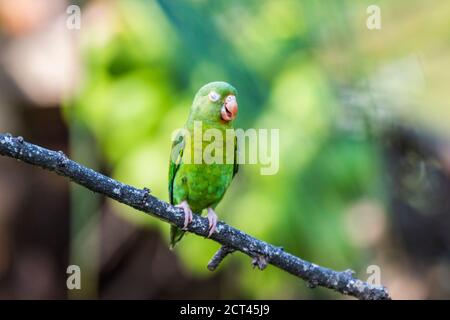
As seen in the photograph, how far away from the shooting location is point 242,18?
4637 millimetres

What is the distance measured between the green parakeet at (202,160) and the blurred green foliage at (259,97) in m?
0.92

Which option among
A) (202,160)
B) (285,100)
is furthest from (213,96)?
(285,100)

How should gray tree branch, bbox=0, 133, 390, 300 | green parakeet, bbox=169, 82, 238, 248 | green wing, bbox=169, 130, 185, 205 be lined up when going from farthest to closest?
green wing, bbox=169, 130, 185, 205, green parakeet, bbox=169, 82, 238, 248, gray tree branch, bbox=0, 133, 390, 300

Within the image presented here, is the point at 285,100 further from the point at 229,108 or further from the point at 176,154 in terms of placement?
the point at 229,108

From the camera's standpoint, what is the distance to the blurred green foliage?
4324 mm

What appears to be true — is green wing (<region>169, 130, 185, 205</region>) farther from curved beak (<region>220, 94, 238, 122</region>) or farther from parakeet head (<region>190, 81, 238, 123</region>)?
curved beak (<region>220, 94, 238, 122</region>)

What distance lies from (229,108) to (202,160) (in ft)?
1.21

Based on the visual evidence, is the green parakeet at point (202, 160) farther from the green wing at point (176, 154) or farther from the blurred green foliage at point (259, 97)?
the blurred green foliage at point (259, 97)

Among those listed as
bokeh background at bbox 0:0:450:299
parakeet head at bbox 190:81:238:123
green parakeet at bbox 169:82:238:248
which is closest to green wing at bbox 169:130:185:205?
green parakeet at bbox 169:82:238:248

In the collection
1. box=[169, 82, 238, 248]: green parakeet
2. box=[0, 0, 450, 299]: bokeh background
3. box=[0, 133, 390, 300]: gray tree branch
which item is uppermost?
box=[0, 0, 450, 299]: bokeh background
